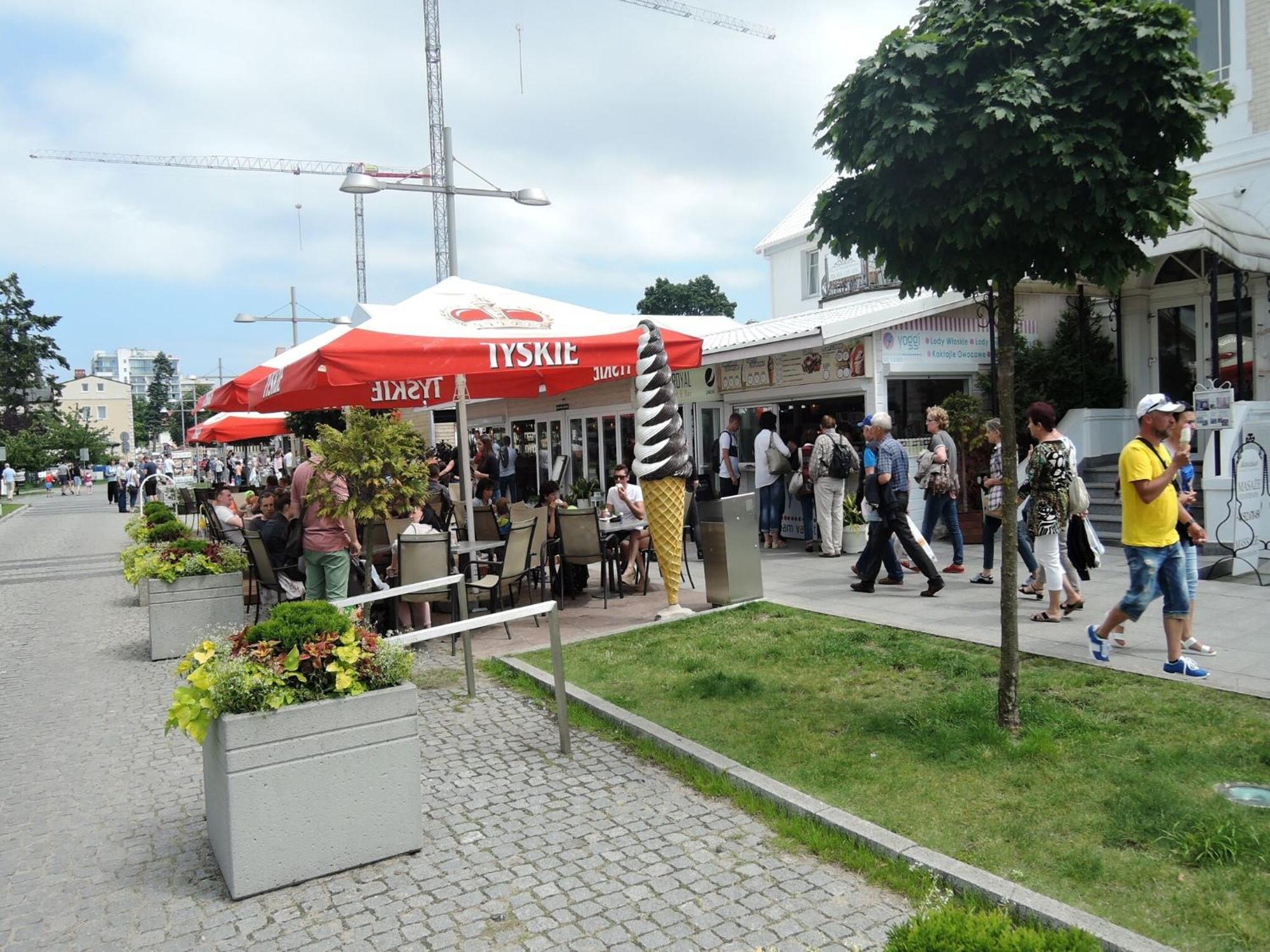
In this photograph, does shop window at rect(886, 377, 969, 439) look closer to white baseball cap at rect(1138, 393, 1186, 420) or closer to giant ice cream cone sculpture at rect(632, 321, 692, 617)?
giant ice cream cone sculpture at rect(632, 321, 692, 617)

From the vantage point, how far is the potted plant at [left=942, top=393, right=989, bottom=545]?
1263 centimetres

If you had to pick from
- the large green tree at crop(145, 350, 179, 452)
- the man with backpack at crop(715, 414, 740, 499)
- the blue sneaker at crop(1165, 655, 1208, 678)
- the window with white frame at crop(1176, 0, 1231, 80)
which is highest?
the large green tree at crop(145, 350, 179, 452)

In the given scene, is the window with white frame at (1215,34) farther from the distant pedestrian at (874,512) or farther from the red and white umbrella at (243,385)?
the red and white umbrella at (243,385)

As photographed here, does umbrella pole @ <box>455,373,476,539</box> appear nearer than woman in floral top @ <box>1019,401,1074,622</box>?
No

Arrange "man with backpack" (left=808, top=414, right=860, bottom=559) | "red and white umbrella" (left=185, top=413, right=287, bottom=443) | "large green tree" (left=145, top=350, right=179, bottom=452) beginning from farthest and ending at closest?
"large green tree" (left=145, top=350, right=179, bottom=452)
"red and white umbrella" (left=185, top=413, right=287, bottom=443)
"man with backpack" (left=808, top=414, right=860, bottom=559)

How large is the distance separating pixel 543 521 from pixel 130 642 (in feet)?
14.4

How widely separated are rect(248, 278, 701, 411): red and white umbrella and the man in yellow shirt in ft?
14.3

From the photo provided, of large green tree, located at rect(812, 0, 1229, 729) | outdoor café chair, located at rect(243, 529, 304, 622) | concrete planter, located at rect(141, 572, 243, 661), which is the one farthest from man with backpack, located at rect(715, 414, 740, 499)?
large green tree, located at rect(812, 0, 1229, 729)

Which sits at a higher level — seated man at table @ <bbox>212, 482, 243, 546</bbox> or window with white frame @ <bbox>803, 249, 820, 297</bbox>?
window with white frame @ <bbox>803, 249, 820, 297</bbox>

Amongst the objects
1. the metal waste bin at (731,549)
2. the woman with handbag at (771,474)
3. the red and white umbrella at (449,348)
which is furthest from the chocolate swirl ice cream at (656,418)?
the woman with handbag at (771,474)

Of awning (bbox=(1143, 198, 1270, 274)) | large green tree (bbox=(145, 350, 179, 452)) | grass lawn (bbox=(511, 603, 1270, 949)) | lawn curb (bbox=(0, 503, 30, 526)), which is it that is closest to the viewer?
grass lawn (bbox=(511, 603, 1270, 949))

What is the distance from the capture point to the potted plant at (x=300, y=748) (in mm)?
3711

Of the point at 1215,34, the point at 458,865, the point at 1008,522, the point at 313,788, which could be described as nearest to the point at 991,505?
the point at 1008,522

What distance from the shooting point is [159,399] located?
445 feet
